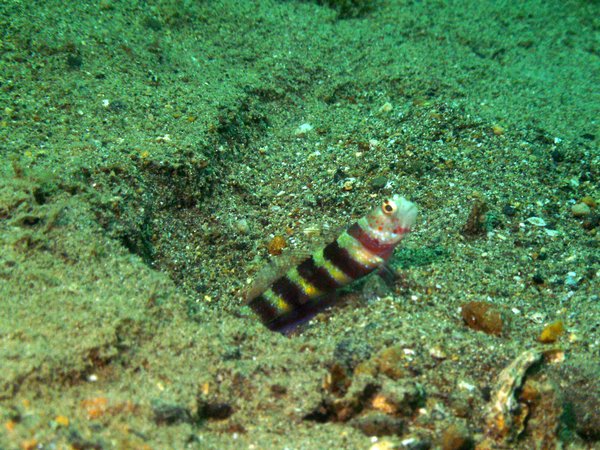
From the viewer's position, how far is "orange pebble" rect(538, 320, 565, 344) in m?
3.17

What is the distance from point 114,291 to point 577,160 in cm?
458

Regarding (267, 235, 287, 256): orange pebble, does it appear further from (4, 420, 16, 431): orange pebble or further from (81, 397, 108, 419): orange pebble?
(4, 420, 16, 431): orange pebble

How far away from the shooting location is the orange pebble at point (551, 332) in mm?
3166

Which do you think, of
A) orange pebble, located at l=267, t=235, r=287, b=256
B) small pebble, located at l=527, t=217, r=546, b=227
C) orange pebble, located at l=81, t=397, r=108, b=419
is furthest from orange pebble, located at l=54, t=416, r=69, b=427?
small pebble, located at l=527, t=217, r=546, b=227

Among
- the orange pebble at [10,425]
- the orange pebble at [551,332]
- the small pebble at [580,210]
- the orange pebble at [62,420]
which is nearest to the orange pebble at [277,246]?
the orange pebble at [551,332]

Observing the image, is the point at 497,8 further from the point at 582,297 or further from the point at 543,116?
the point at 582,297

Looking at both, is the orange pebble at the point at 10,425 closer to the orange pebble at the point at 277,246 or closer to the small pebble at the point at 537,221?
the orange pebble at the point at 277,246

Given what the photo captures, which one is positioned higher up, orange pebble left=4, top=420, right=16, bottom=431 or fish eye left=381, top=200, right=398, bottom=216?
fish eye left=381, top=200, right=398, bottom=216

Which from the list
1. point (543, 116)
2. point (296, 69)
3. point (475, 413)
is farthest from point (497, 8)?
point (475, 413)

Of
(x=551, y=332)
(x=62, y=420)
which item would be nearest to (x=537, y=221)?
(x=551, y=332)

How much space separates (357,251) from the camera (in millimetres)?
3359

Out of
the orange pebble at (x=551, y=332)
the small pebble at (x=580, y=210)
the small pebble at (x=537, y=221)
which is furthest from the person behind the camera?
the small pebble at (x=580, y=210)

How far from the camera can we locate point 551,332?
3180mm

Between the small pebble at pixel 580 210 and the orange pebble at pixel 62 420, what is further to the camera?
the small pebble at pixel 580 210
